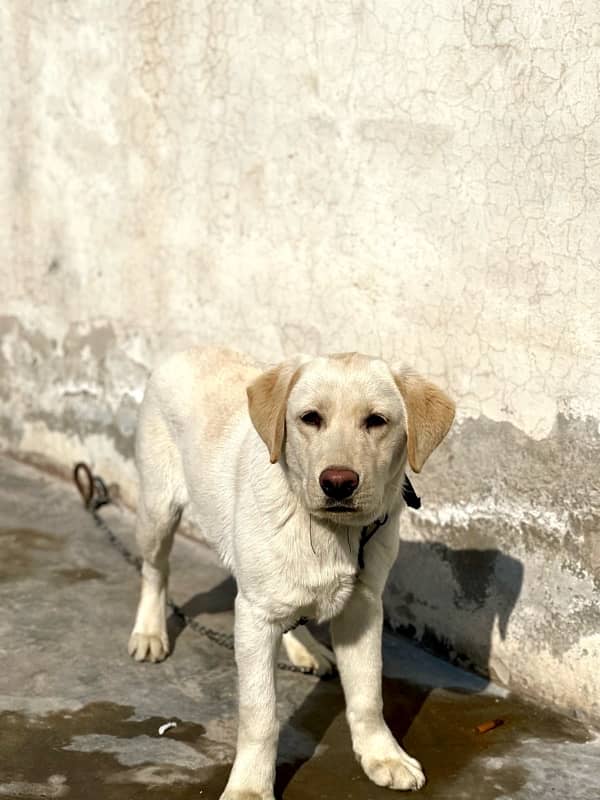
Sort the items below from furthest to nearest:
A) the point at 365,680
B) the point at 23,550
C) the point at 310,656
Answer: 1. the point at 23,550
2. the point at 310,656
3. the point at 365,680

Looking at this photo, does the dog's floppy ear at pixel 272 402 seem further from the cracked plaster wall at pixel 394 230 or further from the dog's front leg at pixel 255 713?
the cracked plaster wall at pixel 394 230

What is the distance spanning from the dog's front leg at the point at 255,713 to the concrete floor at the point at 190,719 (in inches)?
6.3

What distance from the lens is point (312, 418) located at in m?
3.89

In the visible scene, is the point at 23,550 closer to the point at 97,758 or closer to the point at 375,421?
the point at 97,758

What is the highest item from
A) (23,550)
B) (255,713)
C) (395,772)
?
(255,713)

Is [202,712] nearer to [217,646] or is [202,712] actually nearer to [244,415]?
[217,646]

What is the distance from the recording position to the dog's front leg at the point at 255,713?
401cm

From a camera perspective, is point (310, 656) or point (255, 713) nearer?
point (255, 713)

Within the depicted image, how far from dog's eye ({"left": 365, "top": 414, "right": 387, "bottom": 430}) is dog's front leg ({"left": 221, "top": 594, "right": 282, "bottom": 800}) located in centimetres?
76

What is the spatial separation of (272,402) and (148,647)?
172cm

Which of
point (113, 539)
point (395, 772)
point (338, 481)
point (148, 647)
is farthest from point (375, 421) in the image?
point (113, 539)

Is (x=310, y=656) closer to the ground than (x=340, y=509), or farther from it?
closer to the ground

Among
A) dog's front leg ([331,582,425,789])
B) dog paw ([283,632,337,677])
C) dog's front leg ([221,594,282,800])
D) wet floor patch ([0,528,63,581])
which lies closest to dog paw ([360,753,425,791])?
dog's front leg ([331,582,425,789])

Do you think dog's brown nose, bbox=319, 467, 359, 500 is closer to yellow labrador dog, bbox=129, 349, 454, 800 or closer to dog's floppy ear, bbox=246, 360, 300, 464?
yellow labrador dog, bbox=129, 349, 454, 800
